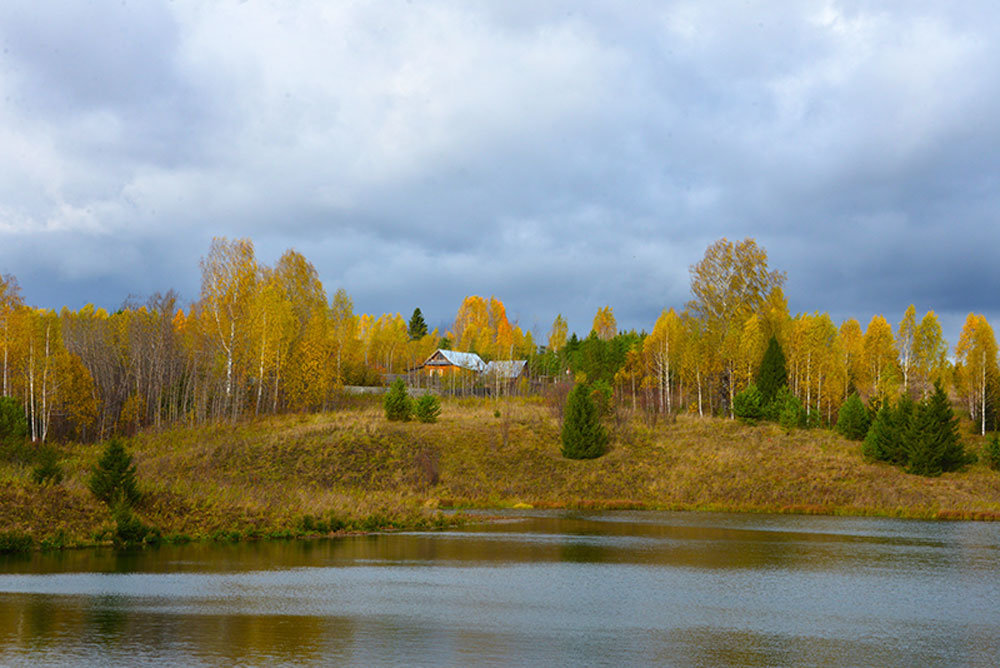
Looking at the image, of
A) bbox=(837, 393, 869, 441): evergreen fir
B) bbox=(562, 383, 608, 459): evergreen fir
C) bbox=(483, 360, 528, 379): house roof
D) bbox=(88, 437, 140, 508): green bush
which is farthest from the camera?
bbox=(483, 360, 528, 379): house roof

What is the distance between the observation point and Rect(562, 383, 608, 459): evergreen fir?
62.2 metres

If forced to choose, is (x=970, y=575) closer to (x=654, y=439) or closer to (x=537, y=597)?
(x=537, y=597)

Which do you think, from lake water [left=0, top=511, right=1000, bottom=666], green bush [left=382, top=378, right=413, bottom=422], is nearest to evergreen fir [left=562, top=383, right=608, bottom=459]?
green bush [left=382, top=378, right=413, bottom=422]

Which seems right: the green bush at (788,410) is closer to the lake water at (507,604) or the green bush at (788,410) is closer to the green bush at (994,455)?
the green bush at (994,455)

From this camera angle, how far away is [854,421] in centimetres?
6481

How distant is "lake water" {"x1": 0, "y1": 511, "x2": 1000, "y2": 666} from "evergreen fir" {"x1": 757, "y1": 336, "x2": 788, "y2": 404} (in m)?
39.4

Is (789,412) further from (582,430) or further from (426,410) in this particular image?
(426,410)

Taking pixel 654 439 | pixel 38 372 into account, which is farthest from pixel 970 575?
pixel 38 372

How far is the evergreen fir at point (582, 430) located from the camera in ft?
204

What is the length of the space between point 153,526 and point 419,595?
1463 centimetres

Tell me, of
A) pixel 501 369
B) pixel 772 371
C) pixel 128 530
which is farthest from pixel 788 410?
pixel 128 530

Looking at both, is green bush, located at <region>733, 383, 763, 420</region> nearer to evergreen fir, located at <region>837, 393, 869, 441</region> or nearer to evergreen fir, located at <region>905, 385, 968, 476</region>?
evergreen fir, located at <region>837, 393, 869, 441</region>

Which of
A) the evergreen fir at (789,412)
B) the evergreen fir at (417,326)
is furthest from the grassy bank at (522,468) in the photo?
the evergreen fir at (417,326)

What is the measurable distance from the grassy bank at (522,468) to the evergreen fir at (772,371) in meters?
5.08
